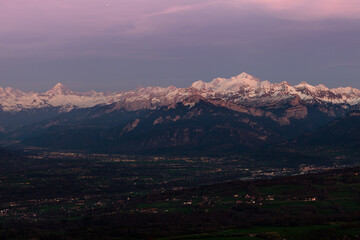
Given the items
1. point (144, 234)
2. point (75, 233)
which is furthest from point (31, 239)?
point (144, 234)

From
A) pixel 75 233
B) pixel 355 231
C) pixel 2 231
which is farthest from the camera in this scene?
pixel 2 231

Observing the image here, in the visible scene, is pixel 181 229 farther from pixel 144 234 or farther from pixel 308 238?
pixel 308 238

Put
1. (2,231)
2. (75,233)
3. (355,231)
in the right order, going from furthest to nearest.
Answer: (2,231), (75,233), (355,231)

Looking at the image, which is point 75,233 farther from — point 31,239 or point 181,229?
point 181,229

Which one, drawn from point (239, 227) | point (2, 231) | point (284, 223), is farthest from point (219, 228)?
point (2, 231)

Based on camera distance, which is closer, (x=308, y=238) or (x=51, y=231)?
(x=308, y=238)

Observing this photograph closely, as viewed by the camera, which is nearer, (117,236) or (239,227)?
(117,236)

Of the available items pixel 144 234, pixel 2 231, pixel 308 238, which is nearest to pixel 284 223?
pixel 308 238

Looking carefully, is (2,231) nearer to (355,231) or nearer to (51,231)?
(51,231)
